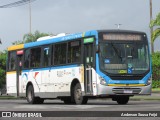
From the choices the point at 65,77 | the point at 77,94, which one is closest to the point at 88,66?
the point at 77,94

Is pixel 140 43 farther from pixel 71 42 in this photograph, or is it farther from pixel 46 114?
pixel 46 114

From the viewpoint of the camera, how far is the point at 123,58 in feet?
80.3

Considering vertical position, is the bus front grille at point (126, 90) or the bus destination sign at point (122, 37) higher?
the bus destination sign at point (122, 37)

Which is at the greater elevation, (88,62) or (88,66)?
(88,62)

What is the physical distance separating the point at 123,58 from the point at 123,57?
0.04 metres

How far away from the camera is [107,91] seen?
24.3m

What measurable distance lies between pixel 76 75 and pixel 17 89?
659cm

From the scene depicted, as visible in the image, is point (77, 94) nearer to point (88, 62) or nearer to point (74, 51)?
point (88, 62)

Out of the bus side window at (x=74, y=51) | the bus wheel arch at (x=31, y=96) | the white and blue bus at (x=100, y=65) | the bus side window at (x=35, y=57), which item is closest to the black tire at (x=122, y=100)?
the white and blue bus at (x=100, y=65)

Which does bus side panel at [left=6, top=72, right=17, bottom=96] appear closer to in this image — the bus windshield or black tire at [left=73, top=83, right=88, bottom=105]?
black tire at [left=73, top=83, right=88, bottom=105]

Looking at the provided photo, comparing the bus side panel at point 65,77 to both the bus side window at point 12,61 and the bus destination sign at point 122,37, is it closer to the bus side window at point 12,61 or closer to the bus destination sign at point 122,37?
the bus destination sign at point 122,37

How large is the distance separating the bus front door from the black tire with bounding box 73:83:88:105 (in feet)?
1.77

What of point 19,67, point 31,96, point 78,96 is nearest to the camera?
point 78,96

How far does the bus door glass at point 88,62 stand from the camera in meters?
24.7
